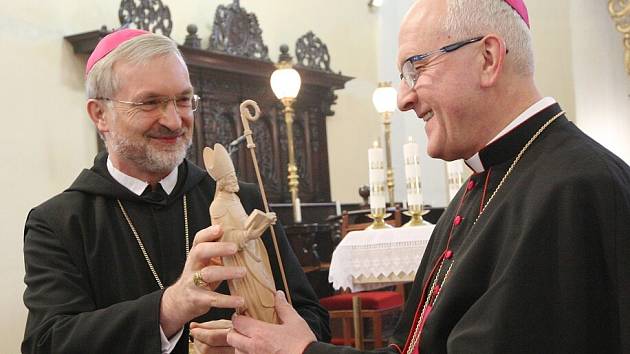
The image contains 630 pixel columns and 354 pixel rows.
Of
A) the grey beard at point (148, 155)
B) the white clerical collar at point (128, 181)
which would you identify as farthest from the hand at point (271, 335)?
the white clerical collar at point (128, 181)

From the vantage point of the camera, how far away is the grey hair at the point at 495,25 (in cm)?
249

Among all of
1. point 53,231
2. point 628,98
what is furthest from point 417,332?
point 628,98

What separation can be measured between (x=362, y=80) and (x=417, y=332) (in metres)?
11.3

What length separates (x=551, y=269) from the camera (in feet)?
7.24

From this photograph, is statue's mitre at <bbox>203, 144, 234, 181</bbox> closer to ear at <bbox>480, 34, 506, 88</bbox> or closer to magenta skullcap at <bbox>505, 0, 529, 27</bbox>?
ear at <bbox>480, 34, 506, 88</bbox>

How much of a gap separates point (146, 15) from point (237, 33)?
1.56 metres

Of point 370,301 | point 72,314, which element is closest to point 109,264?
point 72,314

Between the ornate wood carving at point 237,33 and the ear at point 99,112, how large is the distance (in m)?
7.33

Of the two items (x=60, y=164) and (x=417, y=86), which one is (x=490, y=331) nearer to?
(x=417, y=86)

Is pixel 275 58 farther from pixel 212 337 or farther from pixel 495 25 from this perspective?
pixel 495 25

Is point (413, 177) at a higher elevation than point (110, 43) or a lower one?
lower

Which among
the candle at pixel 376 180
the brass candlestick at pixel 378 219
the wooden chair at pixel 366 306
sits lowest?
Answer: the wooden chair at pixel 366 306

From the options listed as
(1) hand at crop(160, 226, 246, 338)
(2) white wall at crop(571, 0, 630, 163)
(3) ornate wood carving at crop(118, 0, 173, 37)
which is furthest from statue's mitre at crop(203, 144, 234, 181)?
(2) white wall at crop(571, 0, 630, 163)

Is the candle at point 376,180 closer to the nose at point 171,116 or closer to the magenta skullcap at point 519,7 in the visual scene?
the nose at point 171,116
